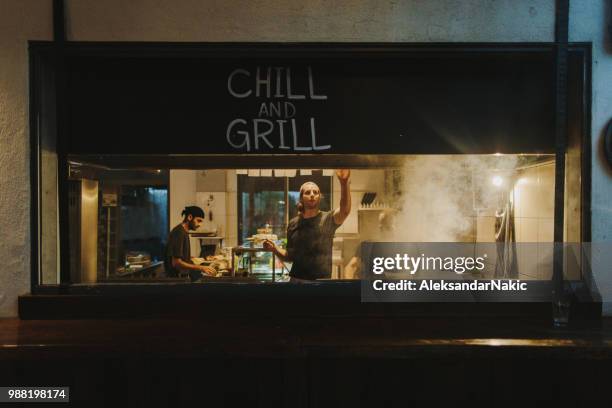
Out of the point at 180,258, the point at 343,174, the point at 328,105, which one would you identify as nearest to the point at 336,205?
the point at 180,258

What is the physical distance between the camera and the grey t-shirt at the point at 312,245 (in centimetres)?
506

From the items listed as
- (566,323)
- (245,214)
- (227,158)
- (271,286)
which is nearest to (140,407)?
(271,286)

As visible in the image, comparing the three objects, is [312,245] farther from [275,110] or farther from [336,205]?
[336,205]

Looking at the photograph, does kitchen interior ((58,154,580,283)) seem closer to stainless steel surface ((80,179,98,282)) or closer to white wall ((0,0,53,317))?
stainless steel surface ((80,179,98,282))

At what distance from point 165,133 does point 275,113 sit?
37.4 inches

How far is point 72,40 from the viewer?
352 centimetres

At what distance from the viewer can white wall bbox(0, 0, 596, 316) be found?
352cm

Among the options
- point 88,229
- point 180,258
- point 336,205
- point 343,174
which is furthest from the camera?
point 336,205

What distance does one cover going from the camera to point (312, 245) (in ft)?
17.1

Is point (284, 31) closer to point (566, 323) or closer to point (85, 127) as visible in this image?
point (85, 127)

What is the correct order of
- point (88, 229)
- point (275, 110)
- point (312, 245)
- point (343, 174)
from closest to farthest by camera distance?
point (275, 110)
point (343, 174)
point (88, 229)
point (312, 245)

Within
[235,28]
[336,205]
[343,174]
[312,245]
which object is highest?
[235,28]

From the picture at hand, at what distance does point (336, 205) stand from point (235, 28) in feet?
20.9

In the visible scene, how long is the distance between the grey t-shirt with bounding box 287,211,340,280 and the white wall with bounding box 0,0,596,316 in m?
2.38
